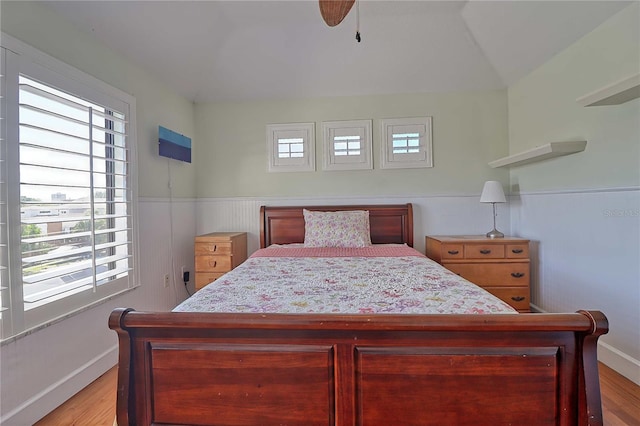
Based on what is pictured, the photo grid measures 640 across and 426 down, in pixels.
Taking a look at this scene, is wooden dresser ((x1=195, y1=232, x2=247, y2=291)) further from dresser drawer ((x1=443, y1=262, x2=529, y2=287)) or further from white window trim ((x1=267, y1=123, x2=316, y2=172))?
dresser drawer ((x1=443, y1=262, x2=529, y2=287))

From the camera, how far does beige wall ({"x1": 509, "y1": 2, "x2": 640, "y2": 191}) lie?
1.93 m

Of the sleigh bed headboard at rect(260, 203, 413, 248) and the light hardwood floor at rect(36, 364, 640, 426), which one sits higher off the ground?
the sleigh bed headboard at rect(260, 203, 413, 248)

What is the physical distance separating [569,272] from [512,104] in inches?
70.5

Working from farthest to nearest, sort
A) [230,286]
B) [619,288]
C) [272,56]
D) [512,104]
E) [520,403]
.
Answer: [512,104] → [272,56] → [619,288] → [230,286] → [520,403]

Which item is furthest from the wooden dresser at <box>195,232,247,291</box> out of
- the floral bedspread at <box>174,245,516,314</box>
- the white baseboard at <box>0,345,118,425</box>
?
the white baseboard at <box>0,345,118,425</box>

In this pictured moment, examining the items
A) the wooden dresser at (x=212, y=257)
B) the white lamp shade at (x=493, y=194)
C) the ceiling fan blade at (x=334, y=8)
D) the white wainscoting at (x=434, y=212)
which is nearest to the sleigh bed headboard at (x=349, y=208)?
the white wainscoting at (x=434, y=212)

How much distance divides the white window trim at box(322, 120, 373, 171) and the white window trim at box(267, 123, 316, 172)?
0.48 feet

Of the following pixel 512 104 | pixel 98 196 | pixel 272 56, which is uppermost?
pixel 272 56

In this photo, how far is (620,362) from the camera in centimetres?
199

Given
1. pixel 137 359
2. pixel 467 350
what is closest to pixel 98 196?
pixel 137 359

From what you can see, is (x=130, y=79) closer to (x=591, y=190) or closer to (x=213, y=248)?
(x=213, y=248)

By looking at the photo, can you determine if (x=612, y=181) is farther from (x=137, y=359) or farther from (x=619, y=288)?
(x=137, y=359)

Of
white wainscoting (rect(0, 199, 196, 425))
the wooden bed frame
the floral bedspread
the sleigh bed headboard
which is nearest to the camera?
the wooden bed frame

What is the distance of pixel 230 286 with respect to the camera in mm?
1670
